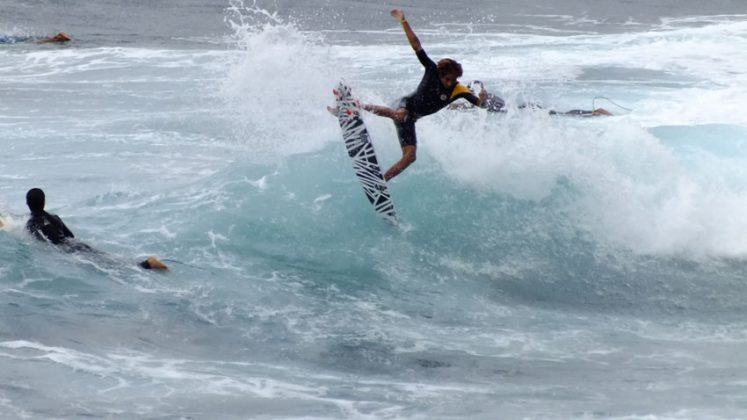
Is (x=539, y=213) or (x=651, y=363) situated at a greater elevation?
(x=539, y=213)

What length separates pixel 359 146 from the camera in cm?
1184

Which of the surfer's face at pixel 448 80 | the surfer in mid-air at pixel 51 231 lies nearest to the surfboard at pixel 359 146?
the surfer's face at pixel 448 80

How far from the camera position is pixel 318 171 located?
524 inches

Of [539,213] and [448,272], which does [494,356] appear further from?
[539,213]

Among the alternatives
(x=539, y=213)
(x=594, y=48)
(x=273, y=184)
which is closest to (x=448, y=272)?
(x=539, y=213)

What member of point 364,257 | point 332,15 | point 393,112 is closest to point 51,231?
point 364,257

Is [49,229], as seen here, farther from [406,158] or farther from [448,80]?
[448,80]

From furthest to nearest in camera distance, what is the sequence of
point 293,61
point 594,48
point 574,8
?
point 574,8, point 594,48, point 293,61

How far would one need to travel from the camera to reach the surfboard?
11633 mm

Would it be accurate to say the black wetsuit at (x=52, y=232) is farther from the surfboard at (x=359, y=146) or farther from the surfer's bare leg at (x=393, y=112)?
the surfer's bare leg at (x=393, y=112)

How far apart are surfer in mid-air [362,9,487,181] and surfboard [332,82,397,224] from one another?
15.1 inches

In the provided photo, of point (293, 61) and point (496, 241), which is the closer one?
point (496, 241)

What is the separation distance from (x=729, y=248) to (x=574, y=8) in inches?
848

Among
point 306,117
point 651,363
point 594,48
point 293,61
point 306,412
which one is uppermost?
point 594,48
